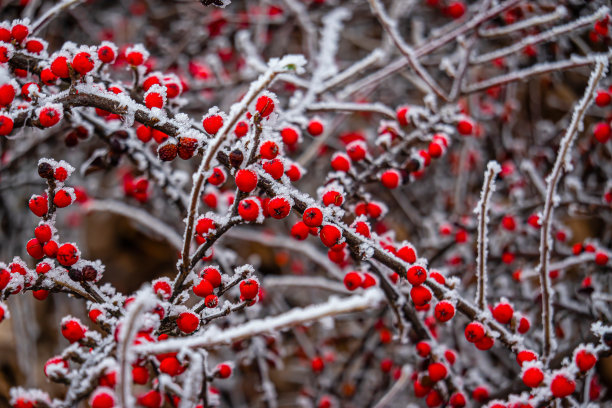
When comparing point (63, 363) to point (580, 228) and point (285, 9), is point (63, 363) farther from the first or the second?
point (580, 228)

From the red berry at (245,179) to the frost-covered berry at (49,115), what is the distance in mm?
445

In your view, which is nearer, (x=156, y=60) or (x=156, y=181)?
(x=156, y=181)

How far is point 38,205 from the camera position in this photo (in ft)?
3.70

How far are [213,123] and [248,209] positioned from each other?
235mm

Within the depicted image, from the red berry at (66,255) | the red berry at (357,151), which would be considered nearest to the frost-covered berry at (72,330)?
the red berry at (66,255)

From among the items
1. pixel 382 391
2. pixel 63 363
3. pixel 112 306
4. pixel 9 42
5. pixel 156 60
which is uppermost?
pixel 156 60

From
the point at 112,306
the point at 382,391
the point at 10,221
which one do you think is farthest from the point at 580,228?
the point at 10,221

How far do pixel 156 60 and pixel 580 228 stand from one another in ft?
12.0

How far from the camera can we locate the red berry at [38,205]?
3.68 feet

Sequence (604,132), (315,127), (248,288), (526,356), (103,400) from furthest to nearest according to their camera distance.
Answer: (604,132), (315,127), (526,356), (248,288), (103,400)

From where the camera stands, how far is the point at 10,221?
103 inches

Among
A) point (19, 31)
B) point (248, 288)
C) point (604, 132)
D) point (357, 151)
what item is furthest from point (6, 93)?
point (604, 132)

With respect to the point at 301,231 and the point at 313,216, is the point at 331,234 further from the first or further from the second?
the point at 301,231

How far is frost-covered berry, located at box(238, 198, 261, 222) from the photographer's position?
1054 millimetres
